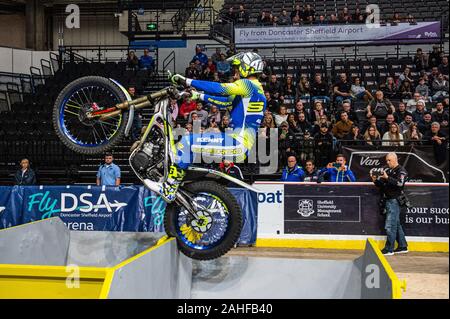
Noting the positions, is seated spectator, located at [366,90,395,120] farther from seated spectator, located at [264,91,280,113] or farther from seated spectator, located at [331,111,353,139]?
seated spectator, located at [264,91,280,113]

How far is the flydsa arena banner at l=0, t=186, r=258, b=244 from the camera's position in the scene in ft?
34.2

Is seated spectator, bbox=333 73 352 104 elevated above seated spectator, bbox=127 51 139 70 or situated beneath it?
situated beneath

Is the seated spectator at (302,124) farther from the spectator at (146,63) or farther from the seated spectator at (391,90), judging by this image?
the spectator at (146,63)

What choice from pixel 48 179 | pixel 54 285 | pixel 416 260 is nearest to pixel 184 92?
pixel 54 285

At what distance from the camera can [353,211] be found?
1021cm

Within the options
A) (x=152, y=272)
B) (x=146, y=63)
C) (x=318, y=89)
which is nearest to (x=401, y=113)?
(x=318, y=89)

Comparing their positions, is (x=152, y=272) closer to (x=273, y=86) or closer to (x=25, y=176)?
(x=25, y=176)

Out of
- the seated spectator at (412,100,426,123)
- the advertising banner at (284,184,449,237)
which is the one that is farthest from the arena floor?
the seated spectator at (412,100,426,123)

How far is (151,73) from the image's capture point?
16.6m

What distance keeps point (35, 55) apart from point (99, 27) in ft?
15.2

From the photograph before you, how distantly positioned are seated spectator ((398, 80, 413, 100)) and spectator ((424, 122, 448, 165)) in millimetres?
2546

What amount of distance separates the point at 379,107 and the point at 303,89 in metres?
2.36

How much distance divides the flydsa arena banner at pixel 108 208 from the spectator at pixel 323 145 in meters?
1.77

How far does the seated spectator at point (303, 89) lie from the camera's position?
1366cm
